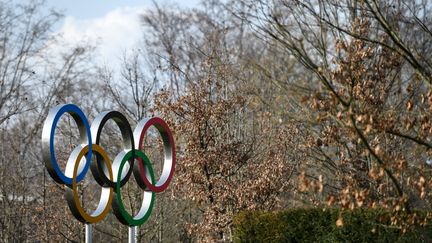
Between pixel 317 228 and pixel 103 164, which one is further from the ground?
pixel 103 164

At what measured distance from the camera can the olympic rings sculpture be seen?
10.7m

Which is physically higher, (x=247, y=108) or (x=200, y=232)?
(x=247, y=108)

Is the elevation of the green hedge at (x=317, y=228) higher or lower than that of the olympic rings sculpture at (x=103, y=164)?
lower

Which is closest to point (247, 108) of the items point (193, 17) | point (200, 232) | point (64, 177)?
point (200, 232)

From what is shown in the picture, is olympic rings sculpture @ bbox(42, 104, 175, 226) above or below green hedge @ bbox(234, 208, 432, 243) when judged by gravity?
above

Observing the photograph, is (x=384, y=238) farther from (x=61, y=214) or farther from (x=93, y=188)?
(x=93, y=188)

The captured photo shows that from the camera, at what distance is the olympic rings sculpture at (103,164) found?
10.7m

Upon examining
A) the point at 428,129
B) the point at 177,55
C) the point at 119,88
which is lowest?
the point at 428,129

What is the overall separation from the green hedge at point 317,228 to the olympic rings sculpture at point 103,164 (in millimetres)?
1846

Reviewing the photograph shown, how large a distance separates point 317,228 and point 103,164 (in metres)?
3.47

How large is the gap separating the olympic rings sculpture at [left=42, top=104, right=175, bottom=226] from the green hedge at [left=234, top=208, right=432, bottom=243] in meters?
1.85

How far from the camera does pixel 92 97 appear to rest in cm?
2361

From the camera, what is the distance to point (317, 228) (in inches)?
471

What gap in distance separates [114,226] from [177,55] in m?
7.98
